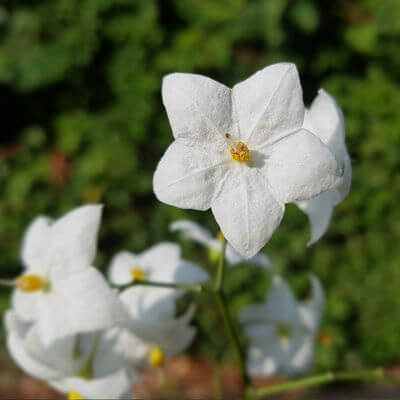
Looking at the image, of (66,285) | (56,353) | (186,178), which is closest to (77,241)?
(66,285)

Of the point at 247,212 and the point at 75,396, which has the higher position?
the point at 247,212

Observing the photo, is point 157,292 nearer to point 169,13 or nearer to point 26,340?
point 26,340

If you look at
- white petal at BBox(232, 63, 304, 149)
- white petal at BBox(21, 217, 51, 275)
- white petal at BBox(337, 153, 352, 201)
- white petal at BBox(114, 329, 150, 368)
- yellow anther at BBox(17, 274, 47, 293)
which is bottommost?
white petal at BBox(114, 329, 150, 368)

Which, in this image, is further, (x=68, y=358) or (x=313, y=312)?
(x=313, y=312)

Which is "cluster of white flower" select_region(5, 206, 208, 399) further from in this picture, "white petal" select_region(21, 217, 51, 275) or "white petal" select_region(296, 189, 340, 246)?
"white petal" select_region(296, 189, 340, 246)

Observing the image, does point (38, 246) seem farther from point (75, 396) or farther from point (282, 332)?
point (282, 332)

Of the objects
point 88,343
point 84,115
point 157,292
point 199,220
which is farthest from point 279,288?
point 84,115

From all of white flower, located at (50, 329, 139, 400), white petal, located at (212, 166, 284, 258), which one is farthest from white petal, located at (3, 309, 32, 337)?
white petal, located at (212, 166, 284, 258)

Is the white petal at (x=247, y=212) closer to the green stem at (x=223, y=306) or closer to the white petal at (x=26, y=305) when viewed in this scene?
the green stem at (x=223, y=306)
